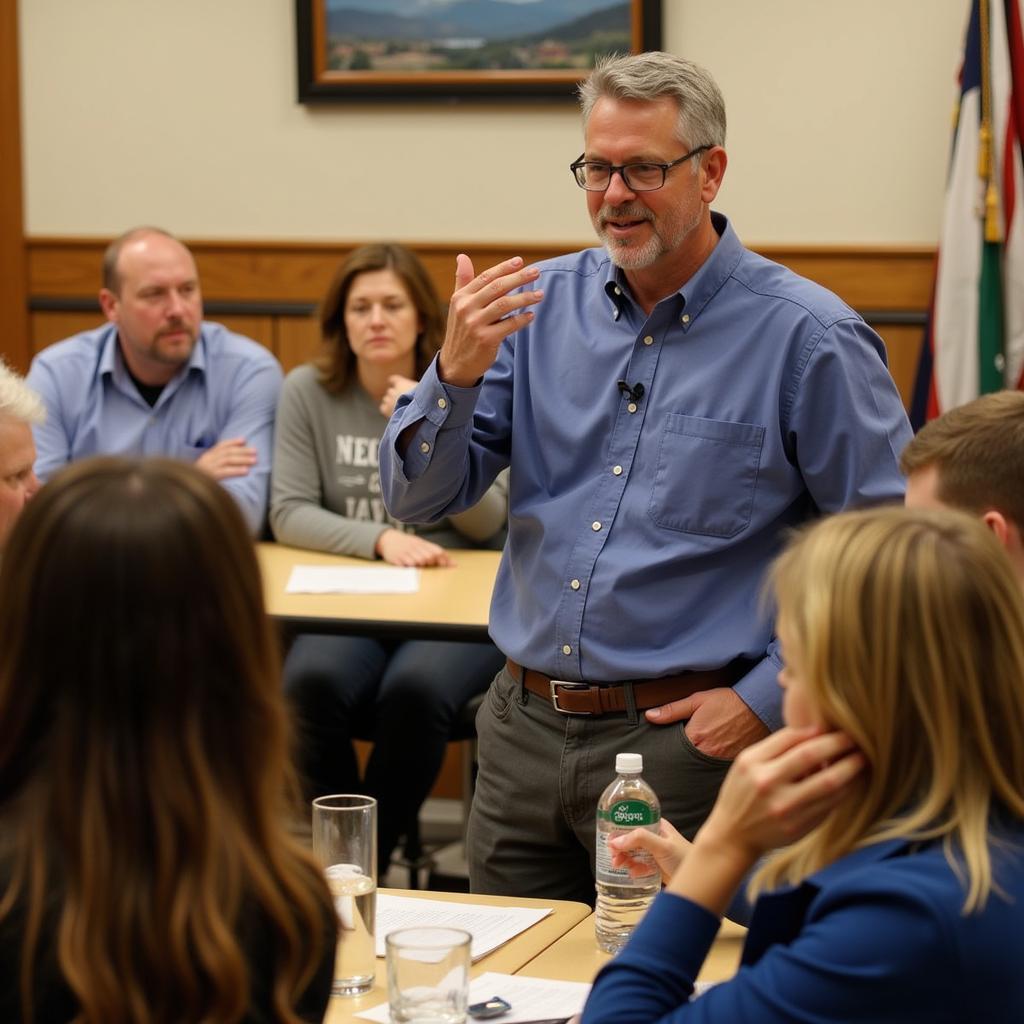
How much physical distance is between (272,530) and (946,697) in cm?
308

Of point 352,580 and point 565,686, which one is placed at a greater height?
point 565,686

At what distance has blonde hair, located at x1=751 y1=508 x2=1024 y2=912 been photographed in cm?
120

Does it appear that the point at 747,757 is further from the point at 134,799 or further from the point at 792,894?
the point at 134,799

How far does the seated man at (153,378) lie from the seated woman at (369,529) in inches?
8.1

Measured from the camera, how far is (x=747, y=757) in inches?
51.5

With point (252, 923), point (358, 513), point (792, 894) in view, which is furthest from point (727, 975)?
point (358, 513)

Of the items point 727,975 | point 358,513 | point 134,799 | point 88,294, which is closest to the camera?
point 134,799

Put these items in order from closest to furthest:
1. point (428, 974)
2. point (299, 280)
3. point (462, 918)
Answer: point (428, 974)
point (462, 918)
point (299, 280)

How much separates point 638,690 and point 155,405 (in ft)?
7.98

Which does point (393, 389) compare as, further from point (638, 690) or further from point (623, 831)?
point (623, 831)

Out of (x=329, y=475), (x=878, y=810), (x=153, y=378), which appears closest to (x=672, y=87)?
(x=878, y=810)

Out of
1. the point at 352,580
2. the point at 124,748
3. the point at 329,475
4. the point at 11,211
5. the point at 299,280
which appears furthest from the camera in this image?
the point at 11,211

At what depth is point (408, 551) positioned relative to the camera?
374 cm

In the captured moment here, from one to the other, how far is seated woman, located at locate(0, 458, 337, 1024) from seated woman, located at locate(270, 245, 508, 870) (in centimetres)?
237
